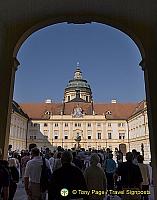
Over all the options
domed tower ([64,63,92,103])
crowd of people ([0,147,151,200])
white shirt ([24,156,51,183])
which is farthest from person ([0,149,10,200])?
domed tower ([64,63,92,103])

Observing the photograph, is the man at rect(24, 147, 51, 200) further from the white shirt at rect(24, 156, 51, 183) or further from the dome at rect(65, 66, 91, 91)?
the dome at rect(65, 66, 91, 91)

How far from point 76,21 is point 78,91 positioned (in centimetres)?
6829

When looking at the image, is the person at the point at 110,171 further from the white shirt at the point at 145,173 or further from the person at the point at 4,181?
the person at the point at 4,181

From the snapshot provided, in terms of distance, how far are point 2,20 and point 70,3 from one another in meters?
1.45

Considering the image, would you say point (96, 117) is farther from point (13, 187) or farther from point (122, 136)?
point (13, 187)

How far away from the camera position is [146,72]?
6367 mm

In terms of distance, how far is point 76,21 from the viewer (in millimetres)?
6590

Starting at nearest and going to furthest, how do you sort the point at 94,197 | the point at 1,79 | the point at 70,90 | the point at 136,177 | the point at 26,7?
1. the point at 94,197
2. the point at 136,177
3. the point at 26,7
4. the point at 1,79
5. the point at 70,90

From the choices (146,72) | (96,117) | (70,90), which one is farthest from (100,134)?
(146,72)

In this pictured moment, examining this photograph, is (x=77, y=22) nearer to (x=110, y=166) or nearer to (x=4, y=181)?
(x=4, y=181)

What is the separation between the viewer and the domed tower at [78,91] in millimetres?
74562

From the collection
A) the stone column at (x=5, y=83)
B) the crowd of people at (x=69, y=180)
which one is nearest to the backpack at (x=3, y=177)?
the crowd of people at (x=69, y=180)

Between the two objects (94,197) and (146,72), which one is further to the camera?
(146,72)

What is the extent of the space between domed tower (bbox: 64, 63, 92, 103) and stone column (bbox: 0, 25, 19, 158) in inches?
2585
